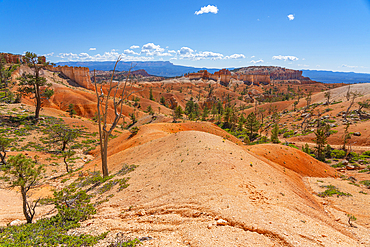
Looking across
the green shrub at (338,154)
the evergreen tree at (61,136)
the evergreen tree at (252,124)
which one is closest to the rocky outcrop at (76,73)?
the evergreen tree at (61,136)

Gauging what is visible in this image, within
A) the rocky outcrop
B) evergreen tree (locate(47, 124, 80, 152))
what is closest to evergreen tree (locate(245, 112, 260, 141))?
evergreen tree (locate(47, 124, 80, 152))

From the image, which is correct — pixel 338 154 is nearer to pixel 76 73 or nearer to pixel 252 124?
pixel 252 124

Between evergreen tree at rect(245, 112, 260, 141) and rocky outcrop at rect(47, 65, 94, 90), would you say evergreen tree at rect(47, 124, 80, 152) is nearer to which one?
evergreen tree at rect(245, 112, 260, 141)

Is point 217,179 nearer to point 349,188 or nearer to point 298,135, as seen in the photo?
point 349,188

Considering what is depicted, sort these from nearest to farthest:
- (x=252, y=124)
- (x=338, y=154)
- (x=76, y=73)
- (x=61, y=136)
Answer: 1. (x=61, y=136)
2. (x=338, y=154)
3. (x=252, y=124)
4. (x=76, y=73)

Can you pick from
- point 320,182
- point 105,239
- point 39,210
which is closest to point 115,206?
point 105,239

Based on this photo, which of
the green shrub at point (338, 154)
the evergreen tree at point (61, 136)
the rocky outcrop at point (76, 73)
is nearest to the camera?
the evergreen tree at point (61, 136)

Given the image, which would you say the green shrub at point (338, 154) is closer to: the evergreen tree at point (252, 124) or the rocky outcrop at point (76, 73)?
the evergreen tree at point (252, 124)

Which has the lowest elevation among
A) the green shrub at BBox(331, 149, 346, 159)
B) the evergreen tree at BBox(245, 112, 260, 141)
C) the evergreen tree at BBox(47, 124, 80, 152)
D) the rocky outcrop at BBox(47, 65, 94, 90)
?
the green shrub at BBox(331, 149, 346, 159)

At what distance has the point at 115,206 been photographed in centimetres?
1047

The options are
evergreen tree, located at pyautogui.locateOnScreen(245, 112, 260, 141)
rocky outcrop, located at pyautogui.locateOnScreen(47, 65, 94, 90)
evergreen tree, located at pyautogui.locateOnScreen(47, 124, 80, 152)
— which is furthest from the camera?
rocky outcrop, located at pyautogui.locateOnScreen(47, 65, 94, 90)

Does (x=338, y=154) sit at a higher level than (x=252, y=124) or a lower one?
lower

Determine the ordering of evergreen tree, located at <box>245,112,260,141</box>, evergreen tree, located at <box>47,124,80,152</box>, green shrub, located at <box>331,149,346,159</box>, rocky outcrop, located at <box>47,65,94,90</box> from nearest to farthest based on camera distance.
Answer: evergreen tree, located at <box>47,124,80,152</box> < green shrub, located at <box>331,149,346,159</box> < evergreen tree, located at <box>245,112,260,141</box> < rocky outcrop, located at <box>47,65,94,90</box>

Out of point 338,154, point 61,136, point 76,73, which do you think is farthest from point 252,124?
point 76,73
